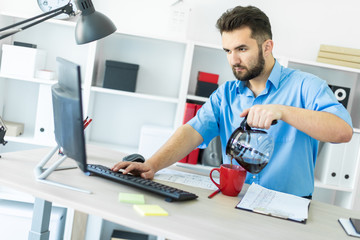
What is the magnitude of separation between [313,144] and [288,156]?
18 centimetres

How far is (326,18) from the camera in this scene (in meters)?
2.96

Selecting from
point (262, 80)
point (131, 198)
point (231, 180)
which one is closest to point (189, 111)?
point (262, 80)

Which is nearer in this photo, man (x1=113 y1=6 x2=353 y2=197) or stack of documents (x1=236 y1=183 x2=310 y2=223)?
stack of documents (x1=236 y1=183 x2=310 y2=223)

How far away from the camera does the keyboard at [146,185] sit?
1217 millimetres

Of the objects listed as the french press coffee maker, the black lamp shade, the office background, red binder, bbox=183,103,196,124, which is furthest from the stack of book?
the black lamp shade

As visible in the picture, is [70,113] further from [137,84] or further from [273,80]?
[137,84]

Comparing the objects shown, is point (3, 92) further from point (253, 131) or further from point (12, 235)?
point (253, 131)

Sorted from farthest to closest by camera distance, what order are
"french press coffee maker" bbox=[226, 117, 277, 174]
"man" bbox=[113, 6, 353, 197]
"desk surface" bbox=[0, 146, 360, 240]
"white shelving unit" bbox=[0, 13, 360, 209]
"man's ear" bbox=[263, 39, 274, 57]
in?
1. "white shelving unit" bbox=[0, 13, 360, 209]
2. "man's ear" bbox=[263, 39, 274, 57]
3. "man" bbox=[113, 6, 353, 197]
4. "french press coffee maker" bbox=[226, 117, 277, 174]
5. "desk surface" bbox=[0, 146, 360, 240]

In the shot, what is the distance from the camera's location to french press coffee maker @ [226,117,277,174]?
4.21 feet

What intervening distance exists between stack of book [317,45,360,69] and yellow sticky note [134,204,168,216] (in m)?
2.10

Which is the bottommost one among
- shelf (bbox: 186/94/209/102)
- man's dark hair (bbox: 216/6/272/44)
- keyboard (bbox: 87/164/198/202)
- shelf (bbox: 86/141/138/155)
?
shelf (bbox: 86/141/138/155)

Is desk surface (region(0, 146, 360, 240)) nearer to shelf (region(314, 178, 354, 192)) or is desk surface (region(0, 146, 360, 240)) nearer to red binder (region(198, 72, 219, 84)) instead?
shelf (region(314, 178, 354, 192))

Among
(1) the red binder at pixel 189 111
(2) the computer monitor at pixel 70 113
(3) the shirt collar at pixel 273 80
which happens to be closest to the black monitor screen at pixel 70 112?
(2) the computer monitor at pixel 70 113

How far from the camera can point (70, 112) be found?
3.54ft
